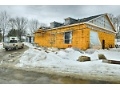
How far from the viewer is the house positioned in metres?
9.02

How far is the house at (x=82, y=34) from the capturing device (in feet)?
29.6

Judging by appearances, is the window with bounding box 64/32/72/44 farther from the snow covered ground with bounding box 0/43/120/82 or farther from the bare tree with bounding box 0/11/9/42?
the bare tree with bounding box 0/11/9/42

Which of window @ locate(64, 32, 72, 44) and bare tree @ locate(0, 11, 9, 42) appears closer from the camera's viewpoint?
bare tree @ locate(0, 11, 9, 42)

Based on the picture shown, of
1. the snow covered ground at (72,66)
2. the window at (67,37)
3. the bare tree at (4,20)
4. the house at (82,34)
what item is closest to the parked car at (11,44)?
the house at (82,34)

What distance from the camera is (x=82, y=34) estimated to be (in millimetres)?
9055

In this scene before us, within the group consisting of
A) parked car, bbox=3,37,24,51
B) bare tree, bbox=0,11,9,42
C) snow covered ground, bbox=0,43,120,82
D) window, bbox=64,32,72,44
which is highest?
bare tree, bbox=0,11,9,42

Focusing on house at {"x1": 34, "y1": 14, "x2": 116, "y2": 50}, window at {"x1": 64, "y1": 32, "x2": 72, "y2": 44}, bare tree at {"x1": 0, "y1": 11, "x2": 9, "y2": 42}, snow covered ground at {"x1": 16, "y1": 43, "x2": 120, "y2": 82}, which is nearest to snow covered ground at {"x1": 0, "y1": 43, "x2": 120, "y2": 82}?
snow covered ground at {"x1": 16, "y1": 43, "x2": 120, "y2": 82}

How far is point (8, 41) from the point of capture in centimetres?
1004

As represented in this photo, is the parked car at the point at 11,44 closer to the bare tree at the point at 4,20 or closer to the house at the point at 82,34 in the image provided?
the house at the point at 82,34

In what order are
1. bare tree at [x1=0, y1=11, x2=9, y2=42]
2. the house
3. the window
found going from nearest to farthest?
bare tree at [x1=0, y1=11, x2=9, y2=42], the house, the window

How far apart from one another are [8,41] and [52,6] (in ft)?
16.7

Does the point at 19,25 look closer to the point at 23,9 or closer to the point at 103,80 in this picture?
the point at 23,9

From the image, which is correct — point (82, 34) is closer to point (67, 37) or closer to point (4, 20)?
point (67, 37)

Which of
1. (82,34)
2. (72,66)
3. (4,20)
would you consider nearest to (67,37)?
(82,34)
